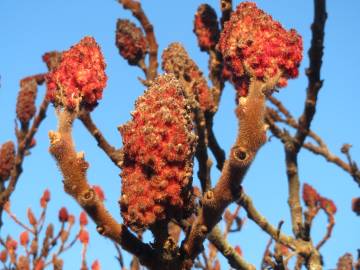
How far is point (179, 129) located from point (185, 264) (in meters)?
0.48

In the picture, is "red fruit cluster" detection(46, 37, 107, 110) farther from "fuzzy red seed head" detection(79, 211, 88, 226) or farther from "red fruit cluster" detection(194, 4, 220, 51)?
"fuzzy red seed head" detection(79, 211, 88, 226)

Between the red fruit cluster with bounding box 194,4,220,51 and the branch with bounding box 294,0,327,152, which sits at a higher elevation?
the red fruit cluster with bounding box 194,4,220,51

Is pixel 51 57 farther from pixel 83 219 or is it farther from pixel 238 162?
pixel 83 219

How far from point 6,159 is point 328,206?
3552mm

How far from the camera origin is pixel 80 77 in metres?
1.92

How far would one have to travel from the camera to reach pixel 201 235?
1.73 m

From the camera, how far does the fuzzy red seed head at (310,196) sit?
217 inches

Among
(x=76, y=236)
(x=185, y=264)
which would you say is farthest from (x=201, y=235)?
(x=76, y=236)

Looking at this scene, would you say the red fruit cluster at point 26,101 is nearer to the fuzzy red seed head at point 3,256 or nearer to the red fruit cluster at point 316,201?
the red fruit cluster at point 316,201

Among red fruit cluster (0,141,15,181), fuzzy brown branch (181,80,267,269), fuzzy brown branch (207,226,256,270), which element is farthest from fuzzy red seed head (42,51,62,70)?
fuzzy brown branch (181,80,267,269)

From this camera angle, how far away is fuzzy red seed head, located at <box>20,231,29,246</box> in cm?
859

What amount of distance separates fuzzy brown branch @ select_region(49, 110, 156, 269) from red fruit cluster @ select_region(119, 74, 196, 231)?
0.08 metres

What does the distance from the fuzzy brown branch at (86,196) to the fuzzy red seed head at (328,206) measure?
397 cm

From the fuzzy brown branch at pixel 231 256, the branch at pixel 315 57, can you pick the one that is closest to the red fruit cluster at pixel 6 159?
the fuzzy brown branch at pixel 231 256
